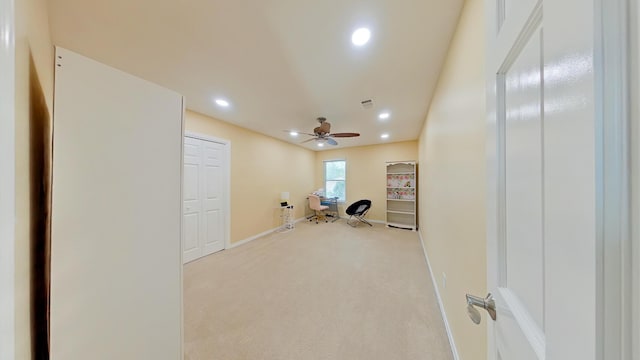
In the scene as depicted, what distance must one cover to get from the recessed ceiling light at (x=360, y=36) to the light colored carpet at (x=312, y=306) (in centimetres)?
244

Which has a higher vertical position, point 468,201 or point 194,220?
point 468,201

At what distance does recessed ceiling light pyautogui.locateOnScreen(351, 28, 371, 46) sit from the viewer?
5.07 ft

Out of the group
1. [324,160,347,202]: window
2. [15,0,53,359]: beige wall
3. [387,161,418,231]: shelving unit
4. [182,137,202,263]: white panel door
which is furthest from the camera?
[324,160,347,202]: window

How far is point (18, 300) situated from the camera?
0.60m

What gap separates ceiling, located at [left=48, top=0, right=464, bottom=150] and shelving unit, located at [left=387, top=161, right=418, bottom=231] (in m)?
2.97

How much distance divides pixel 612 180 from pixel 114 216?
4.91 ft

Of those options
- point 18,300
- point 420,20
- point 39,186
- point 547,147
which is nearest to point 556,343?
point 547,147

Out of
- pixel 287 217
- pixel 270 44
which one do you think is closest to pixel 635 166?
pixel 270 44

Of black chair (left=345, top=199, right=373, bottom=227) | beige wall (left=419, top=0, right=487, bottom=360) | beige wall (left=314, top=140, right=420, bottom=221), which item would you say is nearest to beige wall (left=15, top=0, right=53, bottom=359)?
beige wall (left=419, top=0, right=487, bottom=360)

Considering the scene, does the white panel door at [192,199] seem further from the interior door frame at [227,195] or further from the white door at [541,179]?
the white door at [541,179]

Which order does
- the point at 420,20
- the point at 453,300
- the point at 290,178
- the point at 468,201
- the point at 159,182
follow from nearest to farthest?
the point at 159,182, the point at 468,201, the point at 420,20, the point at 453,300, the point at 290,178

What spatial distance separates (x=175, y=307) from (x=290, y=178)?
450 cm

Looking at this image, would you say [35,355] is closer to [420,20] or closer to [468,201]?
[468,201]

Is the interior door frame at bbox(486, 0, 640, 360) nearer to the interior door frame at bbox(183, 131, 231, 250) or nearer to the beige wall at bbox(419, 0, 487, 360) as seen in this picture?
the beige wall at bbox(419, 0, 487, 360)
